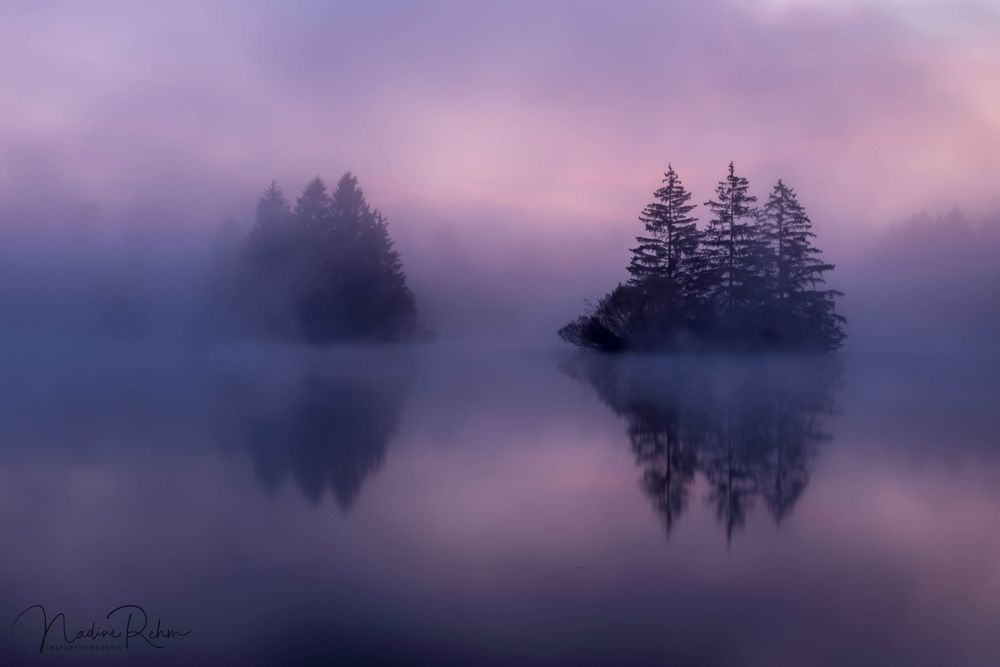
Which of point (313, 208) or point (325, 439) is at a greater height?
point (313, 208)

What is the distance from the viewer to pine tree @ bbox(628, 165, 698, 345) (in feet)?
96.3

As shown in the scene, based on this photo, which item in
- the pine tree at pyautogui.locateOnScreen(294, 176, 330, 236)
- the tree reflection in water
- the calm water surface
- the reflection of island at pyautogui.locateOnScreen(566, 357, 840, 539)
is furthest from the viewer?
the pine tree at pyautogui.locateOnScreen(294, 176, 330, 236)

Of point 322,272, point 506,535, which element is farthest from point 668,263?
point 506,535

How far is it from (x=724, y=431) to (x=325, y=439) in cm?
458

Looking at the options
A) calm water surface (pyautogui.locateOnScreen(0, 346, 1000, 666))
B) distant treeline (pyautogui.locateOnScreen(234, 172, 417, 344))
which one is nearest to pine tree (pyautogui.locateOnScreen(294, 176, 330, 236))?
distant treeline (pyautogui.locateOnScreen(234, 172, 417, 344))

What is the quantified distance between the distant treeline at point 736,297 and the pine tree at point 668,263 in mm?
48

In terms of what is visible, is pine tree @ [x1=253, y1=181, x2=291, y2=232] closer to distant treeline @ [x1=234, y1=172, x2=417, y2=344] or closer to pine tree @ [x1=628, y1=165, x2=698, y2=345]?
distant treeline @ [x1=234, y1=172, x2=417, y2=344]

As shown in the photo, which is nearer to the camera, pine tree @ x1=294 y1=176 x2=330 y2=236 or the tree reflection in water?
the tree reflection in water

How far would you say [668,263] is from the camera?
31.9 meters

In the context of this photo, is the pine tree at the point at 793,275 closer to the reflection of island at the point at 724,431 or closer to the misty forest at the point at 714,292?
the misty forest at the point at 714,292

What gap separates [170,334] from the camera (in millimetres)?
39562

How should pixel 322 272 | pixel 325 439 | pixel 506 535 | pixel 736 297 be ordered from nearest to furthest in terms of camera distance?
pixel 506 535 < pixel 325 439 < pixel 736 297 < pixel 322 272

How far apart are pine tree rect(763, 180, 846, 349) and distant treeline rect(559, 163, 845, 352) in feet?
0.12

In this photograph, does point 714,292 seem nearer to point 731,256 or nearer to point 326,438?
point 731,256
